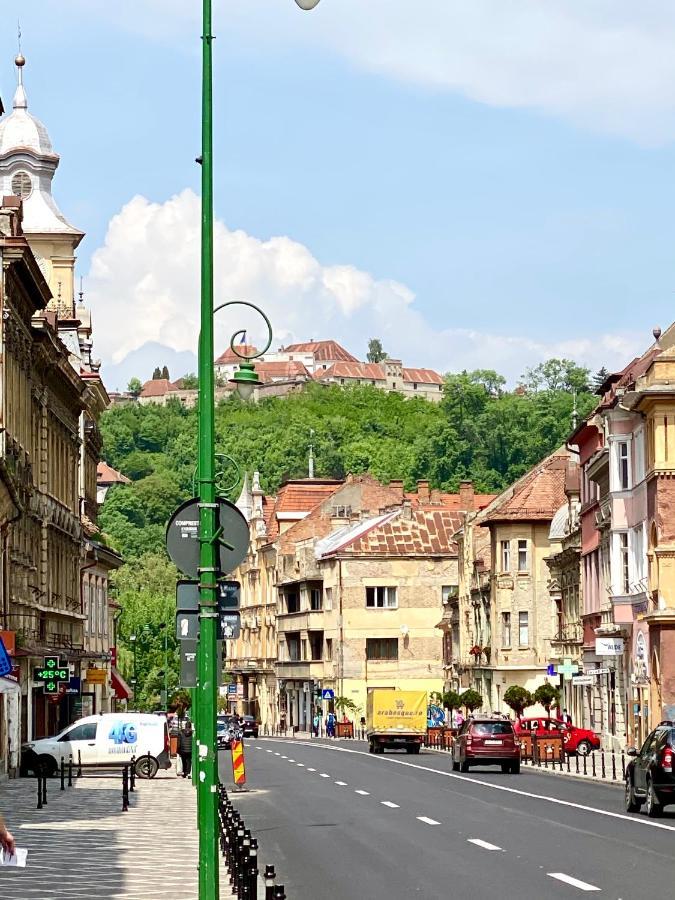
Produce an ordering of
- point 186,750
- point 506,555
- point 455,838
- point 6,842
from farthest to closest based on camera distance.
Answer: point 506,555 → point 186,750 → point 455,838 → point 6,842

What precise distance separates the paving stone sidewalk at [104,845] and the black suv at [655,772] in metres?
7.13

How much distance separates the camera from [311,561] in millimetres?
127375

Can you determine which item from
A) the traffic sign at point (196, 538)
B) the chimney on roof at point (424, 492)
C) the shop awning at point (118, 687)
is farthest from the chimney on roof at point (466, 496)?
the traffic sign at point (196, 538)

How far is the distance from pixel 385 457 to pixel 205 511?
593 ft

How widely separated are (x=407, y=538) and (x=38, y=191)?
47941mm

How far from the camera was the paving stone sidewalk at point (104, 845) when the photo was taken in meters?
19.8

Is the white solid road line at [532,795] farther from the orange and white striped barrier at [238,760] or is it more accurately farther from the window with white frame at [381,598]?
→ the window with white frame at [381,598]

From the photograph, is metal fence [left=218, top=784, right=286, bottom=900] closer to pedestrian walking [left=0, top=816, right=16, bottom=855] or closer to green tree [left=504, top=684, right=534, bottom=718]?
pedestrian walking [left=0, top=816, right=16, bottom=855]

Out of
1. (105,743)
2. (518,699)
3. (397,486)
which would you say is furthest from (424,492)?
(105,743)

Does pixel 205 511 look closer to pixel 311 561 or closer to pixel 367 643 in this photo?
pixel 367 643

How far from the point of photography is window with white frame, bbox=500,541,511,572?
3602 inches

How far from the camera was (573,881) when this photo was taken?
20.3 meters

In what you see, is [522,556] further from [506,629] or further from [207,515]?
[207,515]

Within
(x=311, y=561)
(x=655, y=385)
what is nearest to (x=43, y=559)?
(x=655, y=385)
